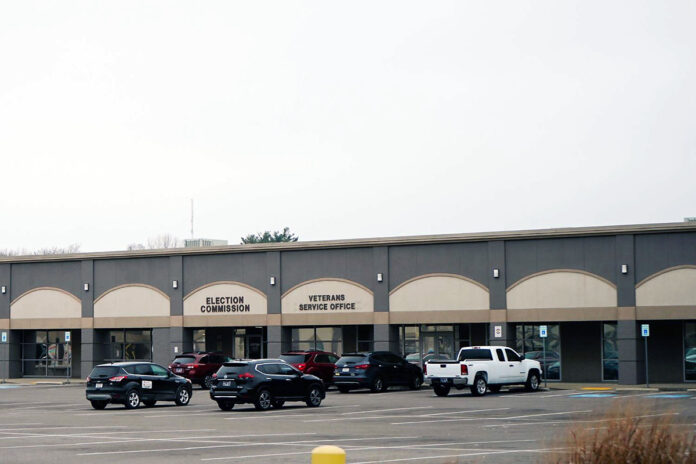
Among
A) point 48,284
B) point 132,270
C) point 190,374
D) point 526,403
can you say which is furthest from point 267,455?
point 48,284

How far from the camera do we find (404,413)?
1118 inches

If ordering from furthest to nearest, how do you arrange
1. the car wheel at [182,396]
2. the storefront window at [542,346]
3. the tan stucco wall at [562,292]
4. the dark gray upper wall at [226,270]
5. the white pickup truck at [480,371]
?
the dark gray upper wall at [226,270] < the storefront window at [542,346] < the tan stucco wall at [562,292] < the white pickup truck at [480,371] < the car wheel at [182,396]

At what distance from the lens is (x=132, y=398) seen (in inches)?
1268

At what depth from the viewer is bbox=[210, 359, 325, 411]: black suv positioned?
99.9 feet

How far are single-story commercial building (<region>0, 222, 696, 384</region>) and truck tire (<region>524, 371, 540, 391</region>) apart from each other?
19.2 ft

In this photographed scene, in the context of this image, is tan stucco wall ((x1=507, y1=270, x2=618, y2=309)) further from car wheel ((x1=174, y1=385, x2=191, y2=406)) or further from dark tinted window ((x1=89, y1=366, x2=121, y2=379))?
dark tinted window ((x1=89, y1=366, x2=121, y2=379))

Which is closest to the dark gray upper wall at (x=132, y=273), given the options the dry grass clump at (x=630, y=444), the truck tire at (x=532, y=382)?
the truck tire at (x=532, y=382)

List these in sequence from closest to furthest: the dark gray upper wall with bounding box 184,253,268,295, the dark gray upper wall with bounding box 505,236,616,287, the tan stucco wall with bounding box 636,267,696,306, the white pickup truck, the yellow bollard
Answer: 1. the yellow bollard
2. the white pickup truck
3. the tan stucco wall with bounding box 636,267,696,306
4. the dark gray upper wall with bounding box 505,236,616,287
5. the dark gray upper wall with bounding box 184,253,268,295

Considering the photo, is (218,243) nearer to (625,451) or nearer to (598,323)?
(598,323)

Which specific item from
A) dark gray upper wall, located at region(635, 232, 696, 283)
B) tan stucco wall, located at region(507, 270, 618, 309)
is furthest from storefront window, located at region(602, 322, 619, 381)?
dark gray upper wall, located at region(635, 232, 696, 283)

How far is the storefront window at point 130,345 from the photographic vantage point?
56312 mm

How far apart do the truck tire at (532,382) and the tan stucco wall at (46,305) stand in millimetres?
27121

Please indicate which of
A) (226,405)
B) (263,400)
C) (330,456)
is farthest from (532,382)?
(330,456)

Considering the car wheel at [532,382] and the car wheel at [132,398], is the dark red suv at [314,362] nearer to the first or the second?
the car wheel at [532,382]
